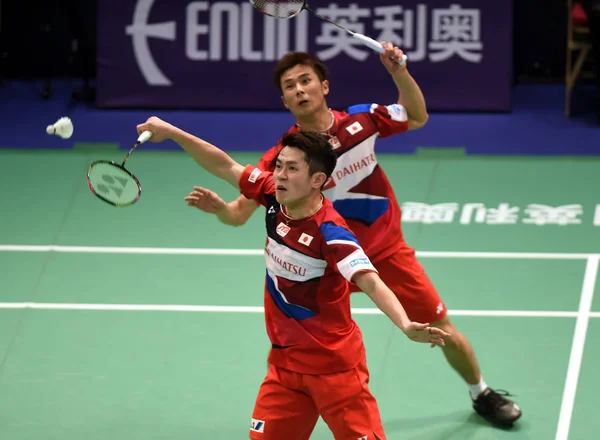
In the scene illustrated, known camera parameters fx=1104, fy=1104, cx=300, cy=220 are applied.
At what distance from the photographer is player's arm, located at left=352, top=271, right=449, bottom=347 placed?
4801 mm

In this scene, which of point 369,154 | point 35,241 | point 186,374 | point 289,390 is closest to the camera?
point 289,390

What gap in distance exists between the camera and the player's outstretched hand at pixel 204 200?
18.2 feet

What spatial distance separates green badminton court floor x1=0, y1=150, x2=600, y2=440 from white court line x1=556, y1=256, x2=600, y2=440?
16 mm

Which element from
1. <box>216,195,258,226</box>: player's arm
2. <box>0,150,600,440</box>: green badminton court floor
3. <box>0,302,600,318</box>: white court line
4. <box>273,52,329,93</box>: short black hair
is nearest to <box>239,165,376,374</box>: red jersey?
<box>216,195,258,226</box>: player's arm

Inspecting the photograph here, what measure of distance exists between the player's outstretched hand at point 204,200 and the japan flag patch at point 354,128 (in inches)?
43.1

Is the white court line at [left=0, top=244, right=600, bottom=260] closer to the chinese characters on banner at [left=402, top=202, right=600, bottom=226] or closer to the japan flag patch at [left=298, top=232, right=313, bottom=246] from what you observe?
the chinese characters on banner at [left=402, top=202, right=600, bottom=226]

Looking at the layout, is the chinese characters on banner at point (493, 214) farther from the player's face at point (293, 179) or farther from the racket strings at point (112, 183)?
the racket strings at point (112, 183)

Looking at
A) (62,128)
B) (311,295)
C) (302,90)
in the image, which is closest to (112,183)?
(62,128)

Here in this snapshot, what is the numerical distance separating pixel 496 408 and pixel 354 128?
1.92 m

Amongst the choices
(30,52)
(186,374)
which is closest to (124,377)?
(186,374)

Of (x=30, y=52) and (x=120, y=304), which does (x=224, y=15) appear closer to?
(x=30, y=52)

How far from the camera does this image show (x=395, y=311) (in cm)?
498

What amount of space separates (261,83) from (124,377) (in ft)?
19.8

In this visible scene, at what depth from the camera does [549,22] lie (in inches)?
538
